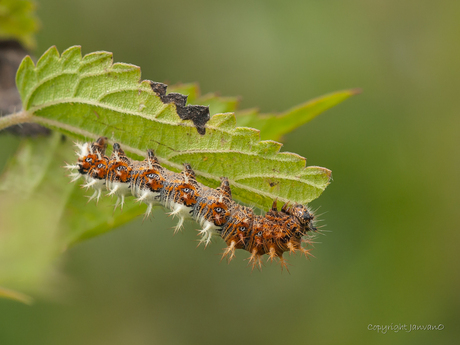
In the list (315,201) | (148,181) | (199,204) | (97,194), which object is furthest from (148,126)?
(315,201)

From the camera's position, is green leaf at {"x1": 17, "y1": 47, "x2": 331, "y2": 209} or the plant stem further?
the plant stem

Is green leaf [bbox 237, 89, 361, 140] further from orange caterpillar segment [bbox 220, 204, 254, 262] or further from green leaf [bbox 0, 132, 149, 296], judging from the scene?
green leaf [bbox 0, 132, 149, 296]

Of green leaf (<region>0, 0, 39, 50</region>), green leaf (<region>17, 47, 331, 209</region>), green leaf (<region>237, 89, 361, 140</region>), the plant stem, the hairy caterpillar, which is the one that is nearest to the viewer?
green leaf (<region>17, 47, 331, 209</region>)

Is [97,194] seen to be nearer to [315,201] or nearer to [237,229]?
[237,229]

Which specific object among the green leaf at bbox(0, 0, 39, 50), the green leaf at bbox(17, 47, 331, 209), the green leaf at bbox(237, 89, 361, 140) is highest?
the green leaf at bbox(0, 0, 39, 50)

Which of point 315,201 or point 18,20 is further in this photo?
point 315,201

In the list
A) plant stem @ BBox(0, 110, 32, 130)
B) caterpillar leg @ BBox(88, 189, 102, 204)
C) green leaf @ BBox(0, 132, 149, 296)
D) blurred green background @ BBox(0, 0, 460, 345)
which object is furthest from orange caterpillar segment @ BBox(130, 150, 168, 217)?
blurred green background @ BBox(0, 0, 460, 345)
